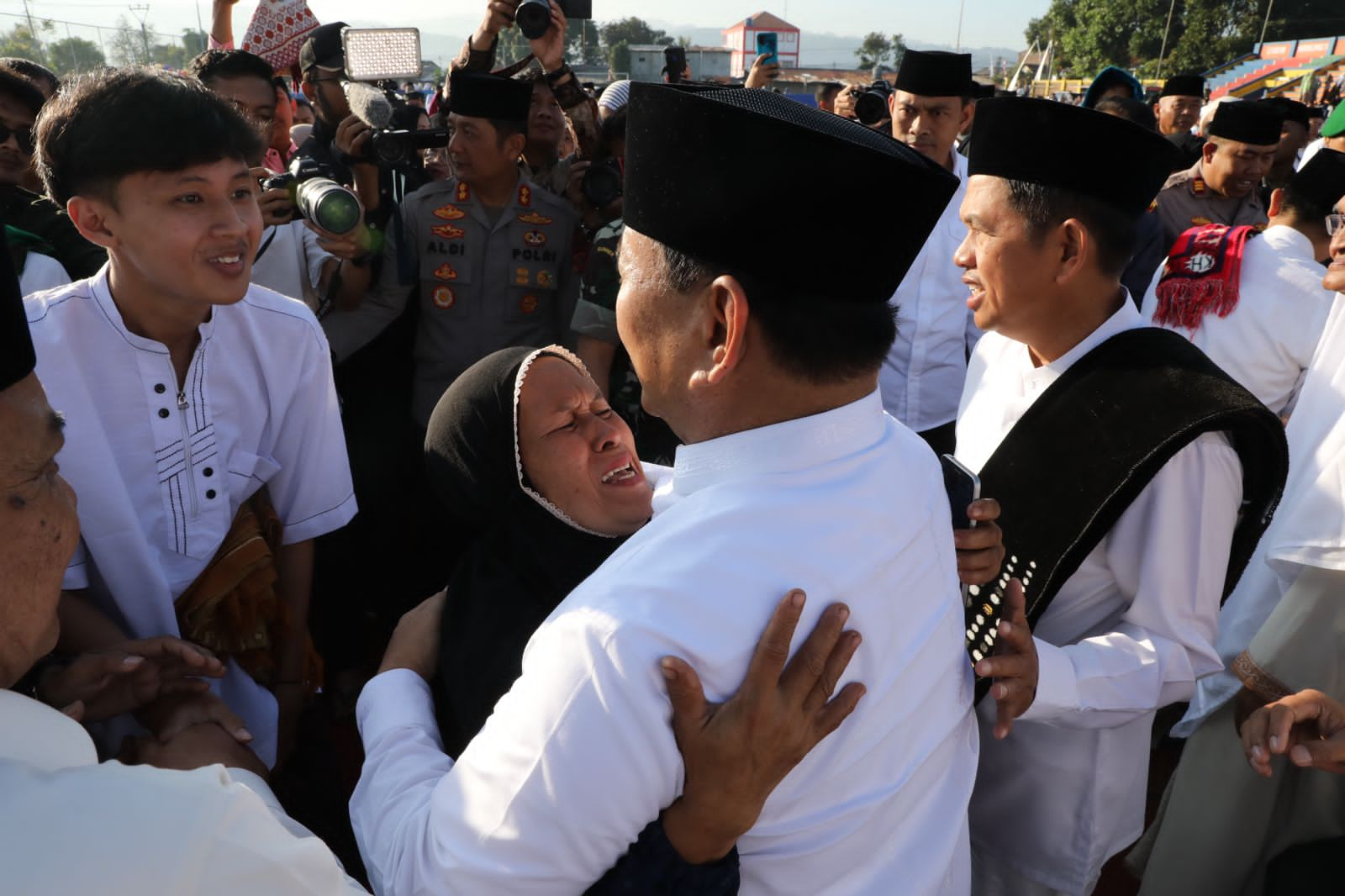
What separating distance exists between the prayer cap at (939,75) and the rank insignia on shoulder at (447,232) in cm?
216

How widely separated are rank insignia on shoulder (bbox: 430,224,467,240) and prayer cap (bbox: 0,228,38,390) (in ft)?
9.12

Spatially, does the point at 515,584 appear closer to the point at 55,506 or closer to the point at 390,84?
the point at 55,506

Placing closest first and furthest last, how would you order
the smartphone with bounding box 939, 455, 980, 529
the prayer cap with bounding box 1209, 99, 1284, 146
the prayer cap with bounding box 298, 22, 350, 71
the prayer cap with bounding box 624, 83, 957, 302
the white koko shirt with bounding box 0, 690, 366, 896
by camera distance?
the white koko shirt with bounding box 0, 690, 366, 896 < the prayer cap with bounding box 624, 83, 957, 302 < the smartphone with bounding box 939, 455, 980, 529 < the prayer cap with bounding box 298, 22, 350, 71 < the prayer cap with bounding box 1209, 99, 1284, 146

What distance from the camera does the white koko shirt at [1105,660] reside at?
5.65 feet

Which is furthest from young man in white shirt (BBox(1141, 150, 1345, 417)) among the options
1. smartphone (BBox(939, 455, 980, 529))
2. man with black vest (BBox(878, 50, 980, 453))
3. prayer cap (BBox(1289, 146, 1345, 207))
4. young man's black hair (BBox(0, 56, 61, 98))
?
young man's black hair (BBox(0, 56, 61, 98))

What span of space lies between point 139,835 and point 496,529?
106 cm

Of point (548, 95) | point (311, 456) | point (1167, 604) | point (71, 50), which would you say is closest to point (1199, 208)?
point (548, 95)

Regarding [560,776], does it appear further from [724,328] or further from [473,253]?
[473,253]

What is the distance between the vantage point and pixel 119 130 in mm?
1836

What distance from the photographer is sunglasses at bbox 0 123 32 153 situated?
2.96m

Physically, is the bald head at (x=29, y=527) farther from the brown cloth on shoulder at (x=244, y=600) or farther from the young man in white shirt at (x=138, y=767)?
the brown cloth on shoulder at (x=244, y=600)

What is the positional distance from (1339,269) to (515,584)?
2307 millimetres

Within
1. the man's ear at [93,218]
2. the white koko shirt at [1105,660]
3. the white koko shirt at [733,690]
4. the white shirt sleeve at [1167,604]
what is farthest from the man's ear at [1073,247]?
the man's ear at [93,218]

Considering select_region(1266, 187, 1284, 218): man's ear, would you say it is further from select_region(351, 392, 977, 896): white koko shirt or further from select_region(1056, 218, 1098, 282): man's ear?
select_region(351, 392, 977, 896): white koko shirt
